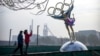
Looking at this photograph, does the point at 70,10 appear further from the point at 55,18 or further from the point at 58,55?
the point at 58,55

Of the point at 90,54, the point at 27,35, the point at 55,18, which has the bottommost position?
the point at 90,54

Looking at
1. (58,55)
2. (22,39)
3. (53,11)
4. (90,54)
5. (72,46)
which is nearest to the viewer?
(58,55)

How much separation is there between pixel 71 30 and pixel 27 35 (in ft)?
20.5

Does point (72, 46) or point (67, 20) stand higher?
point (67, 20)

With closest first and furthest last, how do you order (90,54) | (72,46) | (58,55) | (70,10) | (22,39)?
(58,55)
(90,54)
(22,39)
(72,46)
(70,10)

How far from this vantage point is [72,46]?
1102cm

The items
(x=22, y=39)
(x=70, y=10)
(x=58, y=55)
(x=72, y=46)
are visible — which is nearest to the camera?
(x=58, y=55)

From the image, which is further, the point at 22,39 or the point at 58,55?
the point at 22,39

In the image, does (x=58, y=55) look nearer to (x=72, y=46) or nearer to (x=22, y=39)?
(x=22, y=39)

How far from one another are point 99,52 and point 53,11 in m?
7.40

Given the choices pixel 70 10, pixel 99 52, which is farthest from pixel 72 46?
pixel 70 10

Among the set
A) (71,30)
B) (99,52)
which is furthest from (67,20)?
(99,52)

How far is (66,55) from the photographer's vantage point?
786 cm

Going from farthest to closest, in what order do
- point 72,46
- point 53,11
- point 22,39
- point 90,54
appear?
point 53,11
point 72,46
point 22,39
point 90,54
